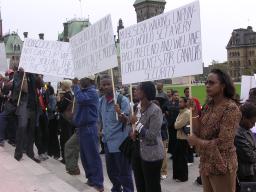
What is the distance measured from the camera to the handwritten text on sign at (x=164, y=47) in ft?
17.7

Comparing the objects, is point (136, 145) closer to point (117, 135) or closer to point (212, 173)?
point (117, 135)

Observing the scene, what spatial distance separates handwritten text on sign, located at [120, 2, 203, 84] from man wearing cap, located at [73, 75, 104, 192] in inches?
34.1

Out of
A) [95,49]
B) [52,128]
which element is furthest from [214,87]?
[52,128]

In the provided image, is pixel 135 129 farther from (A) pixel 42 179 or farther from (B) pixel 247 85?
(B) pixel 247 85

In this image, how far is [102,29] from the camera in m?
7.20

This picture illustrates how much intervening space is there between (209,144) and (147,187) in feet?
5.38

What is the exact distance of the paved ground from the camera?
7167 millimetres

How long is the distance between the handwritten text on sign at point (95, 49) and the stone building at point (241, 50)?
120 metres

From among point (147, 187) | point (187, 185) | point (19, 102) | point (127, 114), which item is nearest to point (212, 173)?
point (147, 187)

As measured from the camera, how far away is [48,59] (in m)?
9.75

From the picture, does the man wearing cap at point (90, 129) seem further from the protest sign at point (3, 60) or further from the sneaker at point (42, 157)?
the protest sign at point (3, 60)

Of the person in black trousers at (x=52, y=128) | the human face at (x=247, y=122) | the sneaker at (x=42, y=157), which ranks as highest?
the human face at (x=247, y=122)

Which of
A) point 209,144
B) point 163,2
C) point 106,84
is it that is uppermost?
point 163,2

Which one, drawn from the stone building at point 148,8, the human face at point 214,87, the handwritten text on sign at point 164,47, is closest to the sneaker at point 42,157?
the handwritten text on sign at point 164,47
